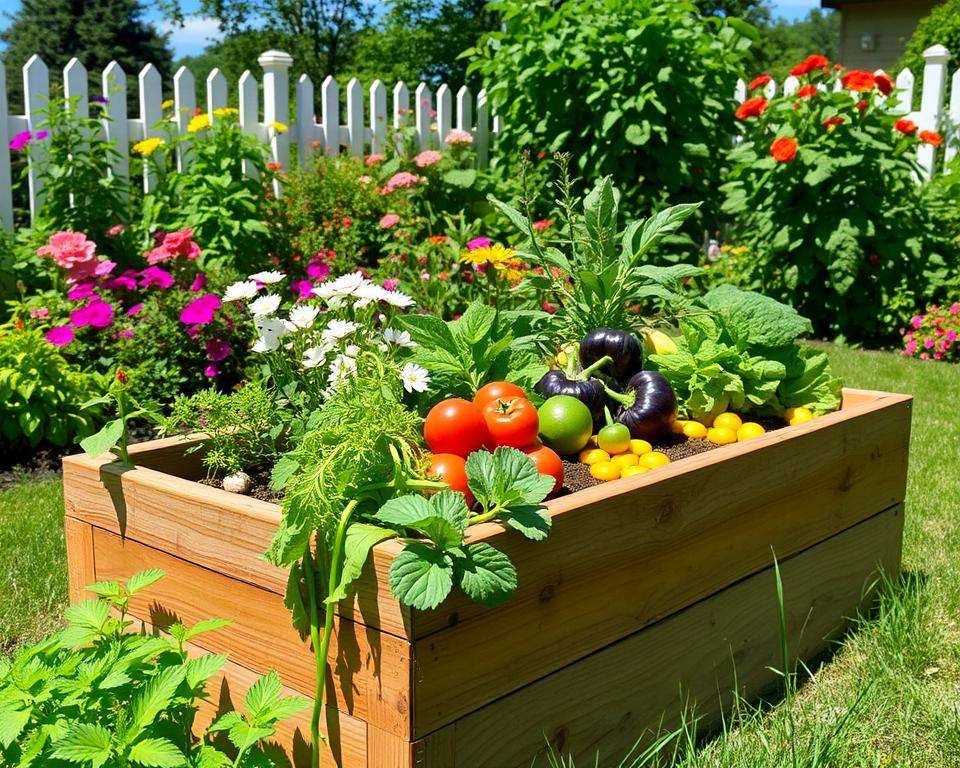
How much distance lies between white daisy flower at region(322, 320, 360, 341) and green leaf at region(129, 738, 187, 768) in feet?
3.02

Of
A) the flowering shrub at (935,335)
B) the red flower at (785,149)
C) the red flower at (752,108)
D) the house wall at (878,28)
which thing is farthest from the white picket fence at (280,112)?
the house wall at (878,28)

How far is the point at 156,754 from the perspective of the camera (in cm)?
143

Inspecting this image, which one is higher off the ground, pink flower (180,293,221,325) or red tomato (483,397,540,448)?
red tomato (483,397,540,448)

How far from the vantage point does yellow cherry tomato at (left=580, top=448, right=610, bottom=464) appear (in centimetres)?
231

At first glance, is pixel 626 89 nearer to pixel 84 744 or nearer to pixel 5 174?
pixel 5 174

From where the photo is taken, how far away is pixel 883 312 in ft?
21.4

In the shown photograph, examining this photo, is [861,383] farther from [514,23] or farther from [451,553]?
[451,553]

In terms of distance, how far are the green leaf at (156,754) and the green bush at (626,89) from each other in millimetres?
5222

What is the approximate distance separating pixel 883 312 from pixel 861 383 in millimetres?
1452

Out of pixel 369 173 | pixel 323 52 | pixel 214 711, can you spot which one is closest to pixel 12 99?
pixel 323 52

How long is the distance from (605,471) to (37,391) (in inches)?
107

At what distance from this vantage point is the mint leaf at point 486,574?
4.98ft

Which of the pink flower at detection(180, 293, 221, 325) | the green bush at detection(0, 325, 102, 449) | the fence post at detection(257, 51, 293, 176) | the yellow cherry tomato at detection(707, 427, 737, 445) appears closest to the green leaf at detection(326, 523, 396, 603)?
the yellow cherry tomato at detection(707, 427, 737, 445)

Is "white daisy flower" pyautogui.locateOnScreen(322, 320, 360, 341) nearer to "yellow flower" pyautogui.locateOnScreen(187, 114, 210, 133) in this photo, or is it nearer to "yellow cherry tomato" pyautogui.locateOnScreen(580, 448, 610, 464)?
"yellow cherry tomato" pyautogui.locateOnScreen(580, 448, 610, 464)
